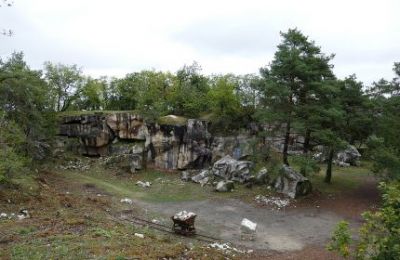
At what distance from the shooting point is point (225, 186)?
27922 mm

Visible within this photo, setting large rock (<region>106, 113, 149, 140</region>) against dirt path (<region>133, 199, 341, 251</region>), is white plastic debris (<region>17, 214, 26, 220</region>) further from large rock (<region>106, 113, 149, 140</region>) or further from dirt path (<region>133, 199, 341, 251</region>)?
large rock (<region>106, 113, 149, 140</region>)

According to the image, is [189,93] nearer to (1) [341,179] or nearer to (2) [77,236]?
(1) [341,179]

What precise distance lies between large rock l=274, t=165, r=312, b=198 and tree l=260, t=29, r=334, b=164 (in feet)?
9.74

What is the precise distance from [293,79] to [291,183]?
730 cm

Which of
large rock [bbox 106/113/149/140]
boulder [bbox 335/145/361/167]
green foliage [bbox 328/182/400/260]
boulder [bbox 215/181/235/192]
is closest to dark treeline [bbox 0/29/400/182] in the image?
large rock [bbox 106/113/149/140]

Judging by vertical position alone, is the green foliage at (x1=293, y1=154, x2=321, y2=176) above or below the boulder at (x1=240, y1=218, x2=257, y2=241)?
above

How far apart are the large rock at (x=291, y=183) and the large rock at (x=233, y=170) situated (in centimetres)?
284

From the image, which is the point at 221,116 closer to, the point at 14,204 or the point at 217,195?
the point at 217,195

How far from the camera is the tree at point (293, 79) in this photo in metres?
26.1

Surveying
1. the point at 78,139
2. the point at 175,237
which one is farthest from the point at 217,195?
the point at 78,139

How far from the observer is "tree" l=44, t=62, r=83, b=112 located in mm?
42438

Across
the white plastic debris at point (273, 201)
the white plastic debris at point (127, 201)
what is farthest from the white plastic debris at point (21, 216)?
the white plastic debris at point (273, 201)

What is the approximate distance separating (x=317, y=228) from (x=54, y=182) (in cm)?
1879

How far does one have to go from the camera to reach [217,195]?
89.4 ft
